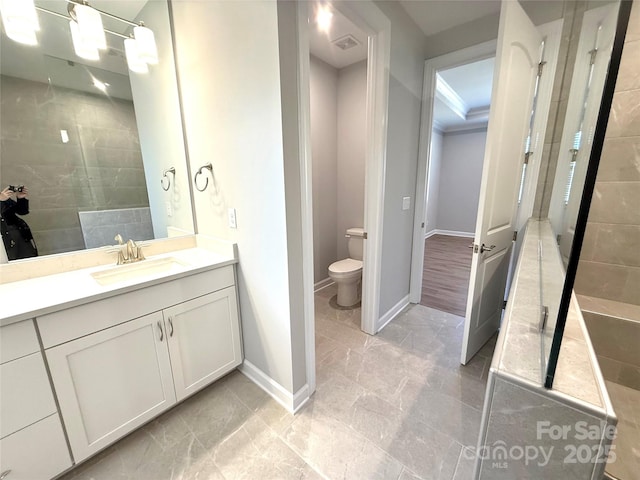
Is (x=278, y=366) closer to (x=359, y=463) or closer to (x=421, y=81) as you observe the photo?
(x=359, y=463)

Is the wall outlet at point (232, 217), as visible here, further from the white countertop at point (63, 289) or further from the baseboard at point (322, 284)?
the baseboard at point (322, 284)

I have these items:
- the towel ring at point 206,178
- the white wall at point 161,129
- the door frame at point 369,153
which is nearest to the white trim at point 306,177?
the door frame at point 369,153

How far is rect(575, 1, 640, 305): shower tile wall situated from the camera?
1.46m

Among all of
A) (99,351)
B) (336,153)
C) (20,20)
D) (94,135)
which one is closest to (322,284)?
(336,153)

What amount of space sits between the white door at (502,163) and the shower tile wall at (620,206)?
0.43m

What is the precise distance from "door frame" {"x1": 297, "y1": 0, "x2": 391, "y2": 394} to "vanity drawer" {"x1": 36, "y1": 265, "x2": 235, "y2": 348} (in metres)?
0.61

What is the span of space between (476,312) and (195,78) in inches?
96.7

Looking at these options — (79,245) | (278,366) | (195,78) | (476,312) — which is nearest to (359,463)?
(278,366)

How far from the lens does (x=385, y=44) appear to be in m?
1.78

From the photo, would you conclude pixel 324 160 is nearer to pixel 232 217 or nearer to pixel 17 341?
pixel 232 217

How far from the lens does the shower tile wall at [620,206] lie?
4.78 ft

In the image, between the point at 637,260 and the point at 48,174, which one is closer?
the point at 48,174

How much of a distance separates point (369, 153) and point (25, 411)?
2.24 metres

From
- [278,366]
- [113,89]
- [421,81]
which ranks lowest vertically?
[278,366]
